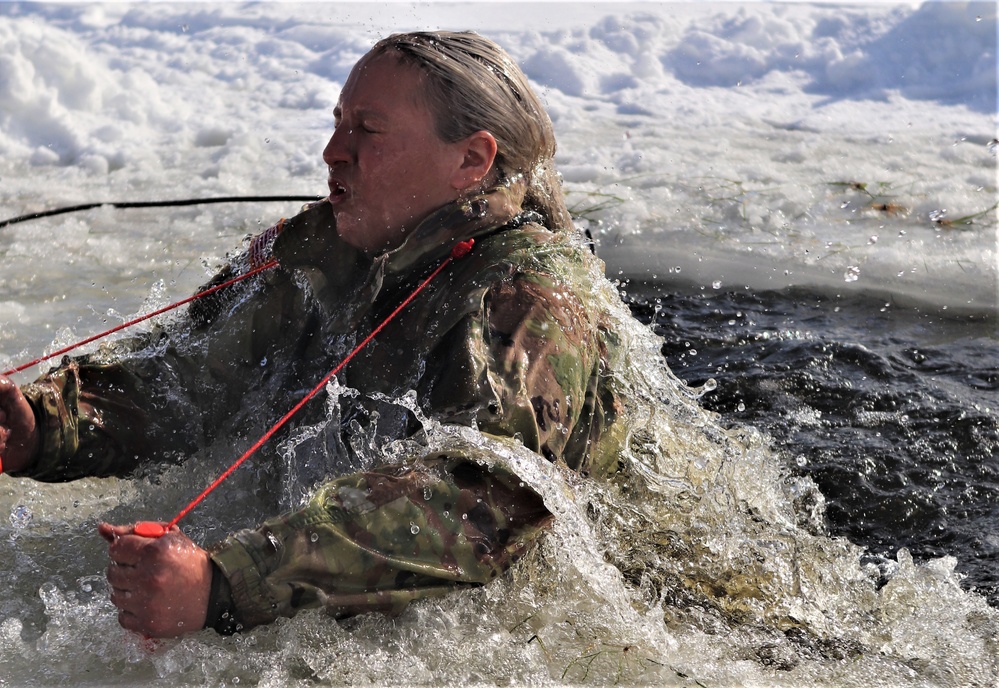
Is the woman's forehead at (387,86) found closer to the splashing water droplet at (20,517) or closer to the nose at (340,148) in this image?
the nose at (340,148)

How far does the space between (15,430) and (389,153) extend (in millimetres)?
1099

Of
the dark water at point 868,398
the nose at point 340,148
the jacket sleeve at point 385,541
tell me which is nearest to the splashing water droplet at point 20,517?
the jacket sleeve at point 385,541

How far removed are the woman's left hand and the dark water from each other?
202 cm

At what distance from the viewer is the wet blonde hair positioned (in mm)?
2410

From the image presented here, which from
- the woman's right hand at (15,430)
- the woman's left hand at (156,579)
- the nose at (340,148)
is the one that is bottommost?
the woman's right hand at (15,430)

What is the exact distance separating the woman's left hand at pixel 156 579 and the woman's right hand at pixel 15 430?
826 mm

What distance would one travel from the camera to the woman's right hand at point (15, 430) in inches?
95.9

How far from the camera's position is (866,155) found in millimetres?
6973

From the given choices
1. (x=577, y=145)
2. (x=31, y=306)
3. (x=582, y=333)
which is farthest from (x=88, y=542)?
(x=577, y=145)

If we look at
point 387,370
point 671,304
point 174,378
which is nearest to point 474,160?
point 387,370

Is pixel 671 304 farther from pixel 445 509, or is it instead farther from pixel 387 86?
pixel 445 509

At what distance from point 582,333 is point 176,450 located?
1191 millimetres

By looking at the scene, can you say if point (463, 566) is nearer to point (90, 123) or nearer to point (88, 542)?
point (88, 542)

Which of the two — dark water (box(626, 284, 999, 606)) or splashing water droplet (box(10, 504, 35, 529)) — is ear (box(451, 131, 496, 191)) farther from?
dark water (box(626, 284, 999, 606))
